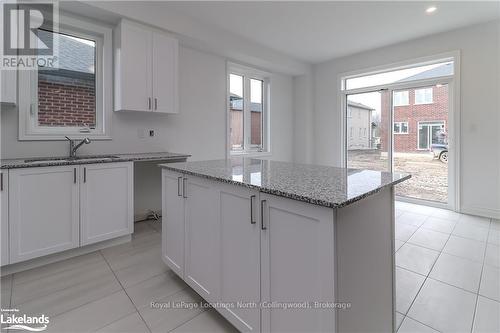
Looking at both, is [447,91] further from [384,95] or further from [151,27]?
[151,27]

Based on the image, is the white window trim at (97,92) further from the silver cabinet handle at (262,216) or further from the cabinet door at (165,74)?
the silver cabinet handle at (262,216)

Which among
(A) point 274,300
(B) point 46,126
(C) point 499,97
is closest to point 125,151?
(B) point 46,126

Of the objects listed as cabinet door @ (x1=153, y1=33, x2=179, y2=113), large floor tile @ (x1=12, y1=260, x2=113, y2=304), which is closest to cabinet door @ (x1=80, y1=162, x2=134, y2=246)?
large floor tile @ (x1=12, y1=260, x2=113, y2=304)

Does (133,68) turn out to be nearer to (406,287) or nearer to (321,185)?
(321,185)

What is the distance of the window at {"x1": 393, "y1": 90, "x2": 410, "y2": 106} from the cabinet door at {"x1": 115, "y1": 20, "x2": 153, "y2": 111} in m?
4.08

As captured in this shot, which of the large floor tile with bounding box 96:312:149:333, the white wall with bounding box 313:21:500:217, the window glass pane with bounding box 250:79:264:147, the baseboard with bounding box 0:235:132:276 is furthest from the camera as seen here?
the window glass pane with bounding box 250:79:264:147

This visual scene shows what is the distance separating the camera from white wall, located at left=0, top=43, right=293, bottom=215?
2.65m

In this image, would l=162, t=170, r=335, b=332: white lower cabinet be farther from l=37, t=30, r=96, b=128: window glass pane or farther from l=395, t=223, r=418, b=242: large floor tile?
l=395, t=223, r=418, b=242: large floor tile

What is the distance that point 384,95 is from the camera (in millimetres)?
4594

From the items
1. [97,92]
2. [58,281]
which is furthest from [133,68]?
[58,281]

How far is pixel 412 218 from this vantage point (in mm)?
3529

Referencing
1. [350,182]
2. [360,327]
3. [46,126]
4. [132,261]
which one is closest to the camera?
[360,327]

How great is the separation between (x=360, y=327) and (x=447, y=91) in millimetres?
4254

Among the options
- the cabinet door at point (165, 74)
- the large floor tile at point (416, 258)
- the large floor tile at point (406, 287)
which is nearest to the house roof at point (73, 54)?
the cabinet door at point (165, 74)
